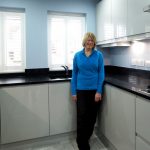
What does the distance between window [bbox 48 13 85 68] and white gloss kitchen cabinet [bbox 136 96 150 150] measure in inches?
68.3

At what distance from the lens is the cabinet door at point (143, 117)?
149 cm

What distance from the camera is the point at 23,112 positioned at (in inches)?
91.0

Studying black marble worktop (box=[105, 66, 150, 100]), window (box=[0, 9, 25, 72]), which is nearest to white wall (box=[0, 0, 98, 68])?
window (box=[0, 9, 25, 72])

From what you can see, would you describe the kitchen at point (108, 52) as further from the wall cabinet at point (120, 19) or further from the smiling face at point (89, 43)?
the smiling face at point (89, 43)

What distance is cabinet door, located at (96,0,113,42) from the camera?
2.59 metres

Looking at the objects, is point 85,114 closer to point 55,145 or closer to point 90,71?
point 90,71

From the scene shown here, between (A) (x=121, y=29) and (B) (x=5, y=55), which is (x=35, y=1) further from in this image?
(A) (x=121, y=29)

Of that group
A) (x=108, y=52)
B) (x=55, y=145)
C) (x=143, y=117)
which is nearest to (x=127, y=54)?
(x=108, y=52)

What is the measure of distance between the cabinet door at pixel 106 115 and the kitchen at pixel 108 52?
0.01m

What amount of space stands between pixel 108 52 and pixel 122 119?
1.63 meters

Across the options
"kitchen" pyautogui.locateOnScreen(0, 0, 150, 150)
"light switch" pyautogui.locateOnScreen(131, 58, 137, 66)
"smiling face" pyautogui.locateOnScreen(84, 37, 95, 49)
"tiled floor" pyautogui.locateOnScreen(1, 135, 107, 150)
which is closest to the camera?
"kitchen" pyautogui.locateOnScreen(0, 0, 150, 150)

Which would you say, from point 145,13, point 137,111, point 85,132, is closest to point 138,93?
point 137,111

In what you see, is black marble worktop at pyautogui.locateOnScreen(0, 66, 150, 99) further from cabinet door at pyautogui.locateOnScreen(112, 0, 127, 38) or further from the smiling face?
cabinet door at pyautogui.locateOnScreen(112, 0, 127, 38)

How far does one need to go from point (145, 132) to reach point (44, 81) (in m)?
1.34
